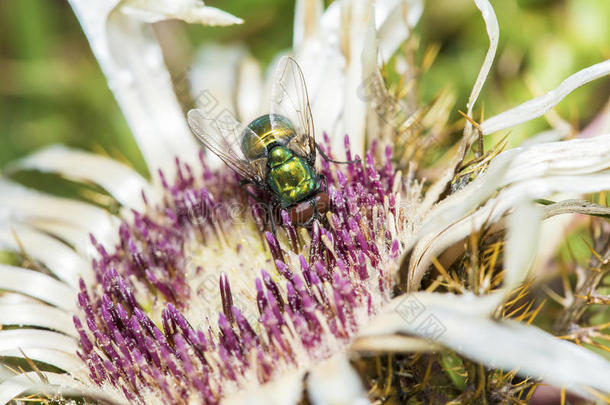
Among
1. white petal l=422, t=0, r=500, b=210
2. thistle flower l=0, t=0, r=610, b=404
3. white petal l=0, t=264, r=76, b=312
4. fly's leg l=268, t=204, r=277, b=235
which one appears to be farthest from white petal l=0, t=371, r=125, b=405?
white petal l=422, t=0, r=500, b=210

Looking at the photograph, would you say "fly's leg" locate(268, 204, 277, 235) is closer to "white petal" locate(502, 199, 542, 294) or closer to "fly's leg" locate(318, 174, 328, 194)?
"fly's leg" locate(318, 174, 328, 194)

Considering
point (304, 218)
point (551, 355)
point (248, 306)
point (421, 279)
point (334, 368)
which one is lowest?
point (551, 355)

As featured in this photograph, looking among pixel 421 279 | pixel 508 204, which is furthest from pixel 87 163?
pixel 508 204

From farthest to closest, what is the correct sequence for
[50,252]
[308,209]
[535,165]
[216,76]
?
1. [216,76]
2. [50,252]
3. [308,209]
4. [535,165]

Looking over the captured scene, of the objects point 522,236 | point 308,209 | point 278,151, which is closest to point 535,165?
point 522,236

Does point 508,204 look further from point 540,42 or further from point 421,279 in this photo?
point 540,42

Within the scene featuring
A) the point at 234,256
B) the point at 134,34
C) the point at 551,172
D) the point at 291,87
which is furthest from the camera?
the point at 134,34

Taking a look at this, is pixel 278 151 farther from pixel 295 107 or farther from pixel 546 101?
pixel 546 101
